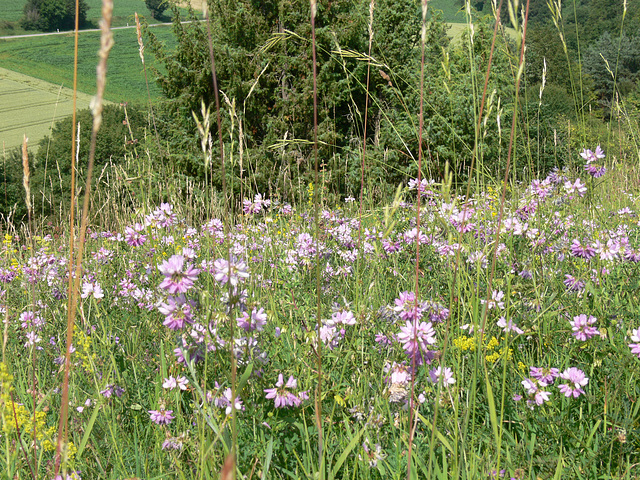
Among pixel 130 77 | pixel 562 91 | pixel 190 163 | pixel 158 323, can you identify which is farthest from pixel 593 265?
pixel 130 77

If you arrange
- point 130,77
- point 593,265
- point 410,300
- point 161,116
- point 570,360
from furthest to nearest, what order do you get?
point 130,77
point 161,116
point 593,265
point 570,360
point 410,300

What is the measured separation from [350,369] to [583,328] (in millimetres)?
778

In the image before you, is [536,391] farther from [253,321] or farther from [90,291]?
[90,291]

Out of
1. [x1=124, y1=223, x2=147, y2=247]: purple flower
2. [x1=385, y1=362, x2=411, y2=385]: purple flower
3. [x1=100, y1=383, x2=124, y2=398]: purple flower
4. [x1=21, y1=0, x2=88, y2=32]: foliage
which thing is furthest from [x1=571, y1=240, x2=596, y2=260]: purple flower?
→ [x1=21, y1=0, x2=88, y2=32]: foliage

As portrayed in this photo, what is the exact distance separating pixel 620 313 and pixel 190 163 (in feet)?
49.3

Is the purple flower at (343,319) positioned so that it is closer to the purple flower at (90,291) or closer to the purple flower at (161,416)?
the purple flower at (161,416)

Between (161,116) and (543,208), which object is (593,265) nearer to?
(543,208)

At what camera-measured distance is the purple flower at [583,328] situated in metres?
1.55

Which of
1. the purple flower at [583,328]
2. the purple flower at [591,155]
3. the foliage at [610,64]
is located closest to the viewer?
the purple flower at [583,328]

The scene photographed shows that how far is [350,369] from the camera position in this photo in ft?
5.79

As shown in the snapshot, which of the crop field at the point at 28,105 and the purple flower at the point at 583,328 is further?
the crop field at the point at 28,105

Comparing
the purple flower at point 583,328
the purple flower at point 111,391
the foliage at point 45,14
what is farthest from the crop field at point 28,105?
the purple flower at point 583,328

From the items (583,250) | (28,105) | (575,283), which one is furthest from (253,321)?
(28,105)

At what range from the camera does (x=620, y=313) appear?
5.98 ft
